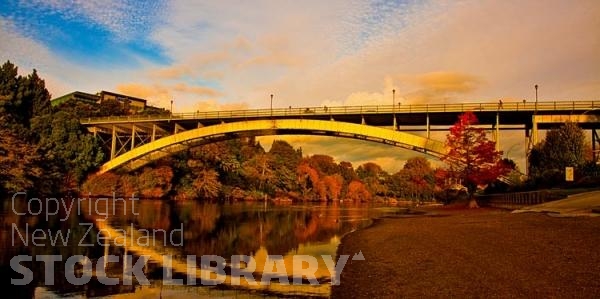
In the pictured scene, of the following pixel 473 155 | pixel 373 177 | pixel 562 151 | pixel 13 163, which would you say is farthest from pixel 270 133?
pixel 373 177

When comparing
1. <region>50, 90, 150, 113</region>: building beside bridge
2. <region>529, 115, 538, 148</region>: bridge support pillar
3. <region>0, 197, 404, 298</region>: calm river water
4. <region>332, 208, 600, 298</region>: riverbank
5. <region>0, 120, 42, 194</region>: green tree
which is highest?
<region>50, 90, 150, 113</region>: building beside bridge

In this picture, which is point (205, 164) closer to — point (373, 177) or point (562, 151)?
point (562, 151)

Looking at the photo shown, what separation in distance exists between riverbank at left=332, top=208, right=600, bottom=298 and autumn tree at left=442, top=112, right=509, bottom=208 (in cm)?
2608

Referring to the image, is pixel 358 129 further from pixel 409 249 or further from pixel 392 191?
pixel 392 191

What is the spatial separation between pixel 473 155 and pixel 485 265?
35852mm

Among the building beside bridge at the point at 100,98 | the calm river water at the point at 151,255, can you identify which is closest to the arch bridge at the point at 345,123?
the calm river water at the point at 151,255

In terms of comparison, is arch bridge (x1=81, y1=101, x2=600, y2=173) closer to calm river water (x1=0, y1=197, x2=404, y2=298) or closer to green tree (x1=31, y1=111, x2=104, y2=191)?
green tree (x1=31, y1=111, x2=104, y2=191)

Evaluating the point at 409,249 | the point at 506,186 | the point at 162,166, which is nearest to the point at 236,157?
the point at 162,166

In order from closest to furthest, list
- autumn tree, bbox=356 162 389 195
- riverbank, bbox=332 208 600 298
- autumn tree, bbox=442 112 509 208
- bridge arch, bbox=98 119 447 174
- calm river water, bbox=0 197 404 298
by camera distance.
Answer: riverbank, bbox=332 208 600 298 → calm river water, bbox=0 197 404 298 → autumn tree, bbox=442 112 509 208 → bridge arch, bbox=98 119 447 174 → autumn tree, bbox=356 162 389 195

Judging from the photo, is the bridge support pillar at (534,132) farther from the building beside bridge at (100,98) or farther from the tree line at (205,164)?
the building beside bridge at (100,98)

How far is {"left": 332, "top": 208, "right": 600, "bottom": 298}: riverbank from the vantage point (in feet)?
29.3

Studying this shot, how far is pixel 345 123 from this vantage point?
181 ft

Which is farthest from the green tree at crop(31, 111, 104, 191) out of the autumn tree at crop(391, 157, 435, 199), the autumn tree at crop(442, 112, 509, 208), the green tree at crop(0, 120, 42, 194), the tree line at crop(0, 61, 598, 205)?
the autumn tree at crop(391, 157, 435, 199)

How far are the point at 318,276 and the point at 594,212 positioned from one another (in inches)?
612
